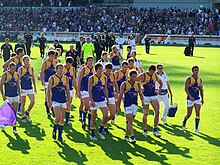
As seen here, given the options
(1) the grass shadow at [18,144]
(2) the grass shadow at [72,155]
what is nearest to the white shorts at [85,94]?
(1) the grass shadow at [18,144]

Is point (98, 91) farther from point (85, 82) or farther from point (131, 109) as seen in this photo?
point (85, 82)

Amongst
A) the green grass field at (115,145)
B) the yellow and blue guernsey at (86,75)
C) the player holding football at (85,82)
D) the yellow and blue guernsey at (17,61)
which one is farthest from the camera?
the yellow and blue guernsey at (17,61)

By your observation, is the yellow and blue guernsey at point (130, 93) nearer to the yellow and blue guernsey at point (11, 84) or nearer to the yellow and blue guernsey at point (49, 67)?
Answer: the yellow and blue guernsey at point (11, 84)

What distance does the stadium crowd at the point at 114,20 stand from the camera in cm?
5341

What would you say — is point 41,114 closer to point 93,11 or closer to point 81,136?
point 81,136

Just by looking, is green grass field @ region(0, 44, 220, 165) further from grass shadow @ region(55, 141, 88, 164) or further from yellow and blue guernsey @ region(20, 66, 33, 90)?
yellow and blue guernsey @ region(20, 66, 33, 90)

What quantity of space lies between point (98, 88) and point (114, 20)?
44.7 m

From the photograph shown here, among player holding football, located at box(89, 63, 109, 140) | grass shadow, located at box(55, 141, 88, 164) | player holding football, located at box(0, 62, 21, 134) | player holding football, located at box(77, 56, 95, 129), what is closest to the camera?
grass shadow, located at box(55, 141, 88, 164)

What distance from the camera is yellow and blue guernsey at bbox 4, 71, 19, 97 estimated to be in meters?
13.5

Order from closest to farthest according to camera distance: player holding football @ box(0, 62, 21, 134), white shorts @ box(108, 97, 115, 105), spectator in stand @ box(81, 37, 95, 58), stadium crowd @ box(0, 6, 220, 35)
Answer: white shorts @ box(108, 97, 115, 105) → player holding football @ box(0, 62, 21, 134) → spectator in stand @ box(81, 37, 95, 58) → stadium crowd @ box(0, 6, 220, 35)

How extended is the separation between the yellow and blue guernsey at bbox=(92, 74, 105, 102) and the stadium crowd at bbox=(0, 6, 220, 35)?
40482mm

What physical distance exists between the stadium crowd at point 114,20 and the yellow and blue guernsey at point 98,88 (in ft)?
133

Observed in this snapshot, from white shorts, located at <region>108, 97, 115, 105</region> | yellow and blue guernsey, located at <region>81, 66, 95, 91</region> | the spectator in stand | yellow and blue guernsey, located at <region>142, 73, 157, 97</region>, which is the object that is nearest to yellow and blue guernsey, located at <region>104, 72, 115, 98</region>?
white shorts, located at <region>108, 97, 115, 105</region>

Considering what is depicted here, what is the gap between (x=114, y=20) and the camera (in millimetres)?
56875
